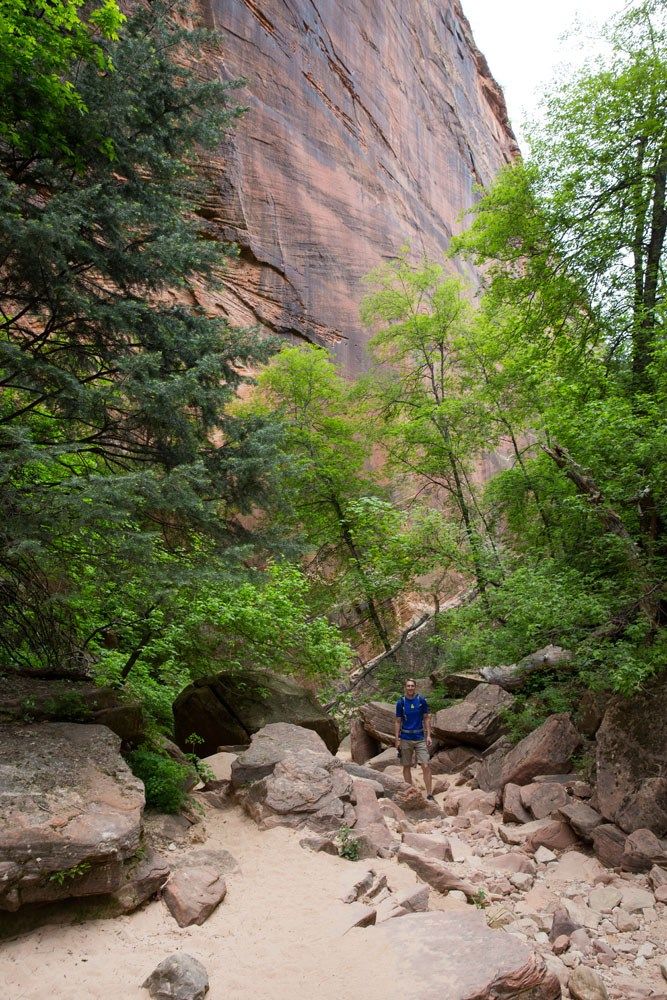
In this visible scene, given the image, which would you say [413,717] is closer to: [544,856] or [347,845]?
[544,856]

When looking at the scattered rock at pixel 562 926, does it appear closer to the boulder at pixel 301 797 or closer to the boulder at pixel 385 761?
the boulder at pixel 301 797

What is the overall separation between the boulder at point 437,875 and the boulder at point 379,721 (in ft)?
19.9

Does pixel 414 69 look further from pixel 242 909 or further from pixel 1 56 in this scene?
pixel 242 909

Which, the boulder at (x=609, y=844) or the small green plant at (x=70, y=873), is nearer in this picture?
the small green plant at (x=70, y=873)

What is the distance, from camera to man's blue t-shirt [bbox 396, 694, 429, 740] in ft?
31.6

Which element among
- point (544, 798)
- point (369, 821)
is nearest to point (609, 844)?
point (544, 798)

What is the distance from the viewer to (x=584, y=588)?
9195 millimetres

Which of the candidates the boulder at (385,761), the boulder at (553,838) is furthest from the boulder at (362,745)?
the boulder at (553,838)

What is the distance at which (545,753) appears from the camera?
30.3 feet

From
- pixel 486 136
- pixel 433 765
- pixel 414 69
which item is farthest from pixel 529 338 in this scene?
pixel 486 136

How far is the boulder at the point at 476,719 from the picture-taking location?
36.8ft

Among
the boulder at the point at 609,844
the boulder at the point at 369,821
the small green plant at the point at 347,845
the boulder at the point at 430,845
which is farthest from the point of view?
the boulder at the point at 609,844

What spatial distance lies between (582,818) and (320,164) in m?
21.8

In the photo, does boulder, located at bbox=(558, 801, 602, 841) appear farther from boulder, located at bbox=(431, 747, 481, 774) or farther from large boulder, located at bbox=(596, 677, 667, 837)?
boulder, located at bbox=(431, 747, 481, 774)
